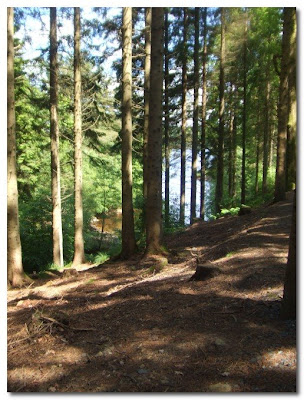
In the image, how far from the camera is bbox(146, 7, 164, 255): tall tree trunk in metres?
8.01

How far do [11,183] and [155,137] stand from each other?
4190 mm

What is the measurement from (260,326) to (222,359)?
2.31 ft

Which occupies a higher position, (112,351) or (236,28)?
(236,28)

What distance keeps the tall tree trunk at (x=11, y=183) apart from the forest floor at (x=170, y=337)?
302cm

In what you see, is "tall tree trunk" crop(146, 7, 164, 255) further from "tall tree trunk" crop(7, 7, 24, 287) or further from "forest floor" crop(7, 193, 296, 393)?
"tall tree trunk" crop(7, 7, 24, 287)

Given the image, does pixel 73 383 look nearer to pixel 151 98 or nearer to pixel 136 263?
pixel 136 263

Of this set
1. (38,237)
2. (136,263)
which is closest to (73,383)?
(136,263)

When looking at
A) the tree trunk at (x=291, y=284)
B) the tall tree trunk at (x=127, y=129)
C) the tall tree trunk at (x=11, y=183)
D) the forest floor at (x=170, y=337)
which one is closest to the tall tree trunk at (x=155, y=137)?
the tall tree trunk at (x=127, y=129)

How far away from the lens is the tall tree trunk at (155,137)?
26.3 ft

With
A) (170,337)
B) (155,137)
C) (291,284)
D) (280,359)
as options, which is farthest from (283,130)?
(280,359)

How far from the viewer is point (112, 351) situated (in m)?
3.28

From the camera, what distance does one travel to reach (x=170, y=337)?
3.41m

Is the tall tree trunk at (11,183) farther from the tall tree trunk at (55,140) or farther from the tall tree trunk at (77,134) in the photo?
the tall tree trunk at (55,140)

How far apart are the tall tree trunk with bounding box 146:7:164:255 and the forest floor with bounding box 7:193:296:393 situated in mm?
2648
